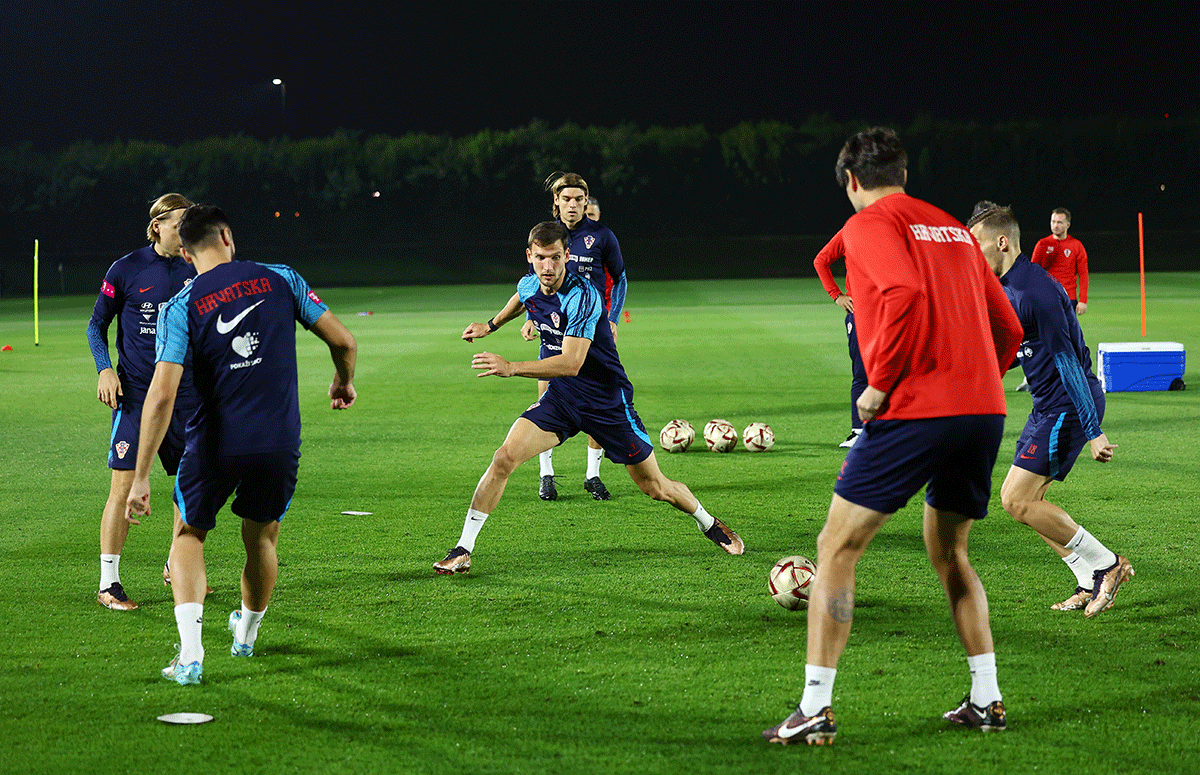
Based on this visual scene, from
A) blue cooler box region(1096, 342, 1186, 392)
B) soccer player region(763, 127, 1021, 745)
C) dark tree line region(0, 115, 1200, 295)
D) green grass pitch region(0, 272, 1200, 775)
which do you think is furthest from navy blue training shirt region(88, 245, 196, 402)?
dark tree line region(0, 115, 1200, 295)

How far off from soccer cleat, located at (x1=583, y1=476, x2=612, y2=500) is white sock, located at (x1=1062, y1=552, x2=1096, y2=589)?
3841mm

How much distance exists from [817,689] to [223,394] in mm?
2522

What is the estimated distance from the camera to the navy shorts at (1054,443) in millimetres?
5488

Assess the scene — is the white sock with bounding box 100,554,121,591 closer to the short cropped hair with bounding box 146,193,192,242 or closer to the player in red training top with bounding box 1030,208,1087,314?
the short cropped hair with bounding box 146,193,192,242

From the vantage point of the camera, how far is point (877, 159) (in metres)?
3.89

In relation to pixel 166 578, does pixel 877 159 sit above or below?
above

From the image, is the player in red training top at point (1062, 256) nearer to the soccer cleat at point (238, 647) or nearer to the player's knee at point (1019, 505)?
the player's knee at point (1019, 505)

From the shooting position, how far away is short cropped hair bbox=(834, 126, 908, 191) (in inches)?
153

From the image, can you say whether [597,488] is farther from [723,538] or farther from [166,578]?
[166,578]

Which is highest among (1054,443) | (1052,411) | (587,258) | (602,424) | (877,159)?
(877,159)

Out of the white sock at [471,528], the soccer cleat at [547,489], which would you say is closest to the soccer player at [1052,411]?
the white sock at [471,528]

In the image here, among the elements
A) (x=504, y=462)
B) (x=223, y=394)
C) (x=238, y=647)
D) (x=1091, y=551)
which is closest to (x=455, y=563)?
(x=504, y=462)

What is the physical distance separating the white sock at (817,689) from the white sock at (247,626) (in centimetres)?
241

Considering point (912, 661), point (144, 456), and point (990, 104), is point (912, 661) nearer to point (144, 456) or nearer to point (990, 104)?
point (144, 456)
